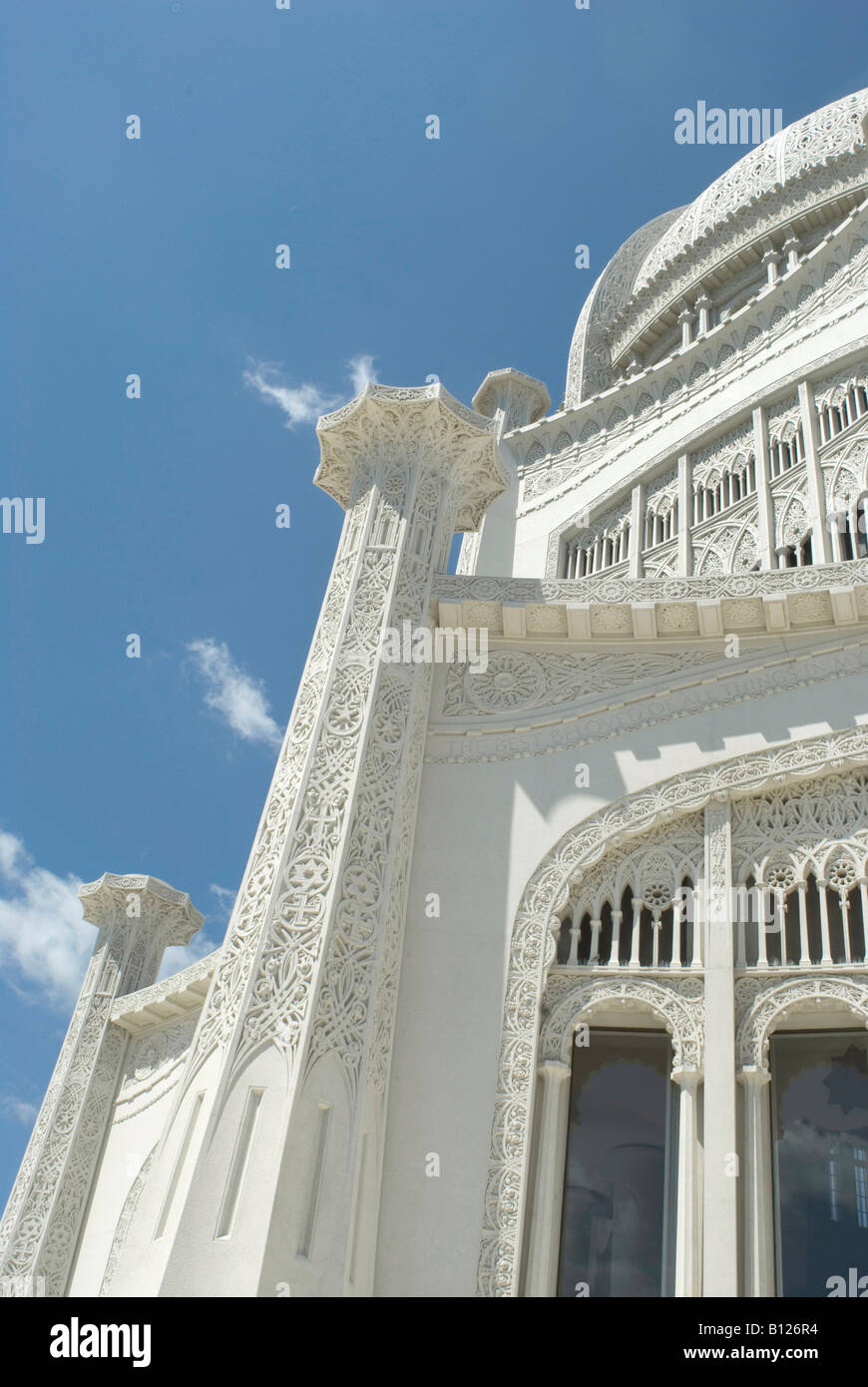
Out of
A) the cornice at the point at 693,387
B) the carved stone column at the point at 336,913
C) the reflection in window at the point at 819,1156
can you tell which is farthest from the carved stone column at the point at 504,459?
the reflection in window at the point at 819,1156

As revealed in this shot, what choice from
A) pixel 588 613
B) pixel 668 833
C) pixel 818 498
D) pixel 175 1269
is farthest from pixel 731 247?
pixel 175 1269

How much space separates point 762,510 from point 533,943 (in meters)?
5.33

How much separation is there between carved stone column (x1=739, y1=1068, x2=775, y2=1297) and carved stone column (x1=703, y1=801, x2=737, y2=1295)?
0.08 m

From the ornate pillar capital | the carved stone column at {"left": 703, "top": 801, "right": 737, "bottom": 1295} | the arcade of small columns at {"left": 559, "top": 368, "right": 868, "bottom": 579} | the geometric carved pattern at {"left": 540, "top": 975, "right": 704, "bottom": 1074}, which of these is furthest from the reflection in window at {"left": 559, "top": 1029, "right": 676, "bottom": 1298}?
the arcade of small columns at {"left": 559, "top": 368, "right": 868, "bottom": 579}

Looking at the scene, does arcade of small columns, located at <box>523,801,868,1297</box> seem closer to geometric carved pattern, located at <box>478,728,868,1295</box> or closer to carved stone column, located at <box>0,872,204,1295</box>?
geometric carved pattern, located at <box>478,728,868,1295</box>

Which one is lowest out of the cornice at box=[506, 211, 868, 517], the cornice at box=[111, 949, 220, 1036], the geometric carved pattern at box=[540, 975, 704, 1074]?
the geometric carved pattern at box=[540, 975, 704, 1074]

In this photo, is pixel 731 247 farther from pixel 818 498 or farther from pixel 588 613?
pixel 588 613

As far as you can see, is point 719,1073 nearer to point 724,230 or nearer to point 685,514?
point 685,514

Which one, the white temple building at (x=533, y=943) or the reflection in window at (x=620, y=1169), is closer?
the white temple building at (x=533, y=943)

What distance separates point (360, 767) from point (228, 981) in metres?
1.44

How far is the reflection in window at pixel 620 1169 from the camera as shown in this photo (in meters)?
5.96

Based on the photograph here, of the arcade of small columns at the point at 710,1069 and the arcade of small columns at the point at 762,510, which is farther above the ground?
the arcade of small columns at the point at 762,510

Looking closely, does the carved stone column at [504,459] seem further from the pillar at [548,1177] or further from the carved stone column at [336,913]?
the pillar at [548,1177]

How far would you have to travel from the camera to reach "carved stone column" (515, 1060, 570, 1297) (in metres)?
5.84
